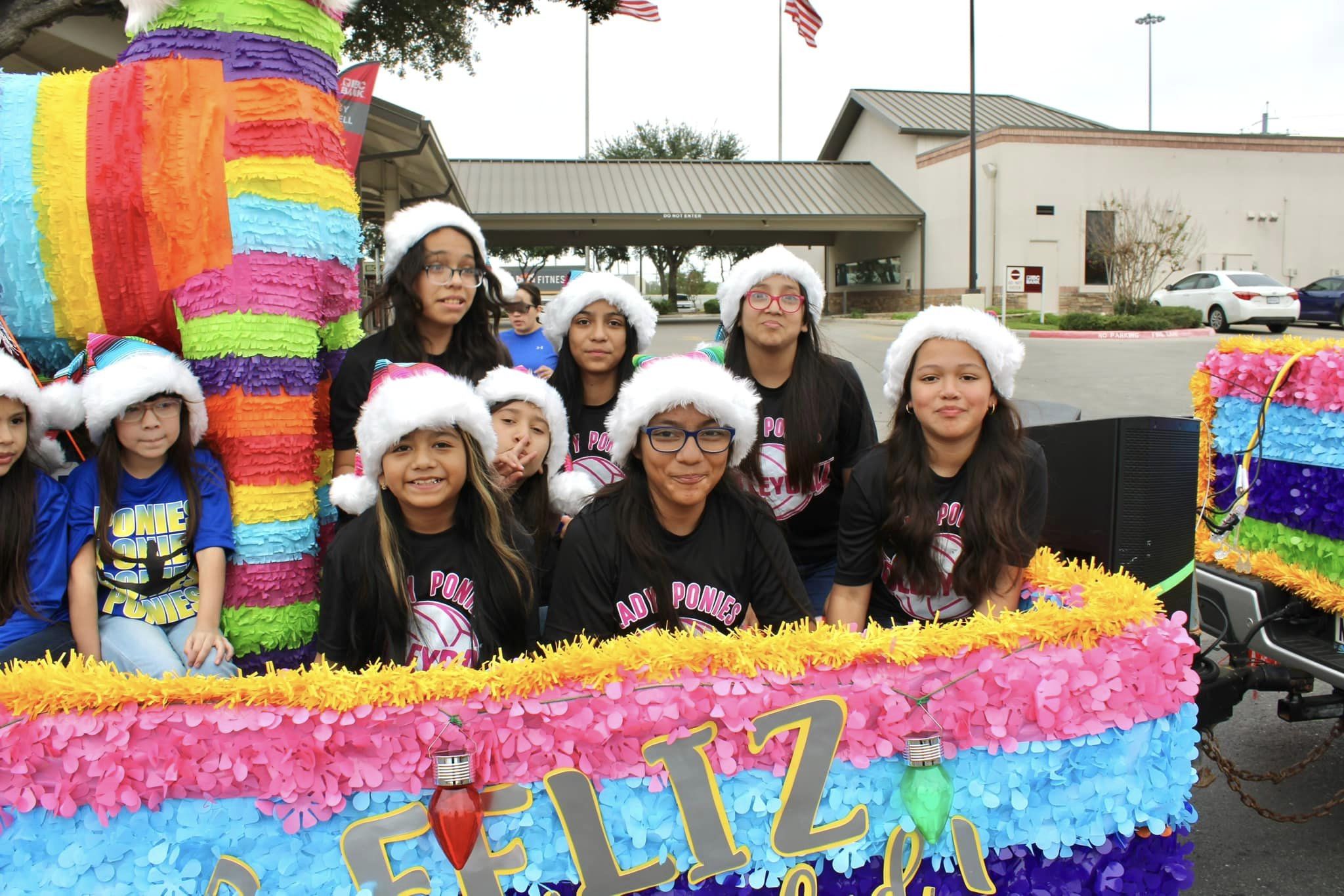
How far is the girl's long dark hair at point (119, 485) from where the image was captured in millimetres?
2025

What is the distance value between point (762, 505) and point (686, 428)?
259mm

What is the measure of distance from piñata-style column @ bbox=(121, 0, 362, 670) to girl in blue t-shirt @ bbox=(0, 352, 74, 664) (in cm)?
35

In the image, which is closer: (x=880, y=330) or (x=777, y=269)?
(x=777, y=269)

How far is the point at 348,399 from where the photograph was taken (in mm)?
2260

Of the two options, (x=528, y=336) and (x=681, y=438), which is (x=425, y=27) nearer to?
(x=528, y=336)

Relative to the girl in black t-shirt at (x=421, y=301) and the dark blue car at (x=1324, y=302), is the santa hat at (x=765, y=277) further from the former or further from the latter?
the dark blue car at (x=1324, y=302)

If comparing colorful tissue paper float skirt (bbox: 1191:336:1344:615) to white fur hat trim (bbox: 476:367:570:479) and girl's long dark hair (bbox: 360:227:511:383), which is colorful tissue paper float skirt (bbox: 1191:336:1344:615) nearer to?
white fur hat trim (bbox: 476:367:570:479)

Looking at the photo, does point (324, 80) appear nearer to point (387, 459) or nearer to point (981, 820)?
point (387, 459)

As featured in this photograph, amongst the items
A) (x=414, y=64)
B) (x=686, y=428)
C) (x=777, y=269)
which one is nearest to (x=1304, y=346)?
(x=777, y=269)

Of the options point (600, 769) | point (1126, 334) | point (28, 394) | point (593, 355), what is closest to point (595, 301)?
point (593, 355)

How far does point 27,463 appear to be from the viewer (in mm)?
2061

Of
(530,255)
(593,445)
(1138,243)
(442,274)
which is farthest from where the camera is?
(530,255)

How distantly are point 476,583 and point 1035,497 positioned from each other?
1.24 metres

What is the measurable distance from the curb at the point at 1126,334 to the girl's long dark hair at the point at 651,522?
1604cm
